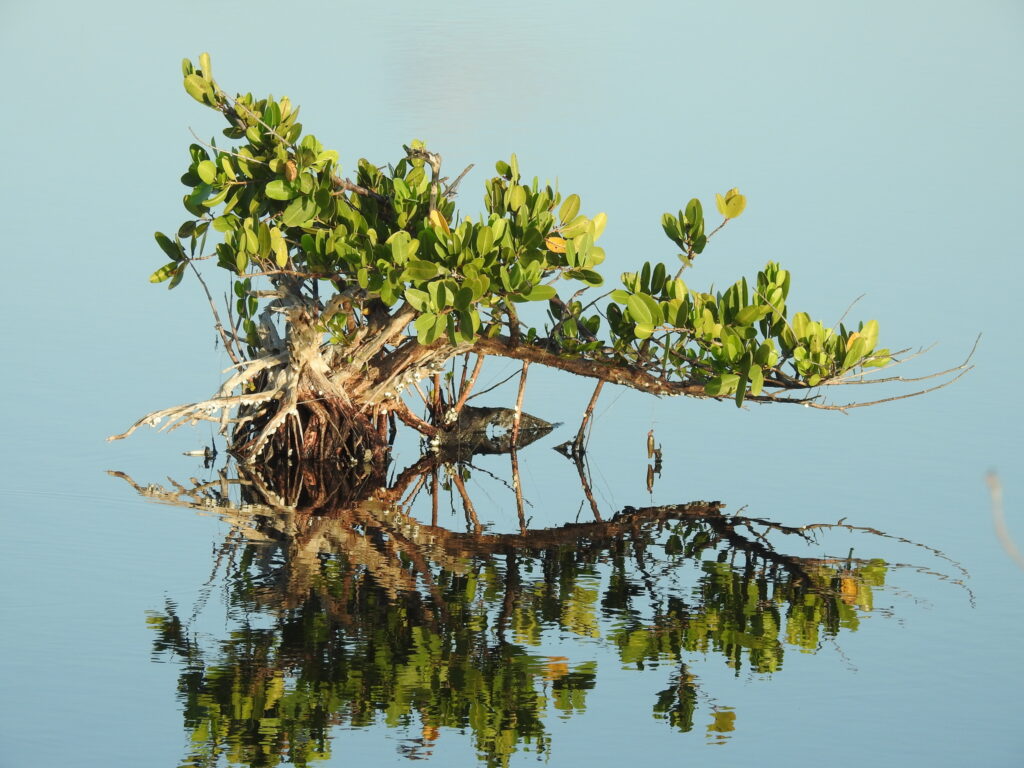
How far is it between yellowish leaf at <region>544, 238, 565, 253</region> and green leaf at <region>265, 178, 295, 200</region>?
1.44m

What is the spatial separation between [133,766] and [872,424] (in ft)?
20.9

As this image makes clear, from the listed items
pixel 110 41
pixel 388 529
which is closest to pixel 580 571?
pixel 388 529

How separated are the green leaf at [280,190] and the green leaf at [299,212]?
64mm

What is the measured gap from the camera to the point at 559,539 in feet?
27.4

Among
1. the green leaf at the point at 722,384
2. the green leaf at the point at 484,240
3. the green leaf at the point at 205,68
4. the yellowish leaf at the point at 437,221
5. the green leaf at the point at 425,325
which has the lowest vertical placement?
the green leaf at the point at 722,384

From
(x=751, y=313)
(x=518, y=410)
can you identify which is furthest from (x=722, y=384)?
(x=518, y=410)

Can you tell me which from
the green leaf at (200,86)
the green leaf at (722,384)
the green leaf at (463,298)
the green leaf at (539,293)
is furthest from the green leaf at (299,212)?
the green leaf at (722,384)

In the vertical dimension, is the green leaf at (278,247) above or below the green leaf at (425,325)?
above

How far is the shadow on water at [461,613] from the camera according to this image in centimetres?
602

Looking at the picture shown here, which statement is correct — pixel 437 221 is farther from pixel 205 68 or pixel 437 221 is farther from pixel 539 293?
pixel 205 68

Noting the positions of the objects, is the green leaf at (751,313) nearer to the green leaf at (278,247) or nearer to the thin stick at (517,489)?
the thin stick at (517,489)

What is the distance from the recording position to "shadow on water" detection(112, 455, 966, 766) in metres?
6.02

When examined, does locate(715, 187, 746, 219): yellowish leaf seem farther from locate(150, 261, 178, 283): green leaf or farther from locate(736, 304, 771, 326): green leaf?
locate(150, 261, 178, 283): green leaf

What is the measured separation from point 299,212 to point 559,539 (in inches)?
90.0
